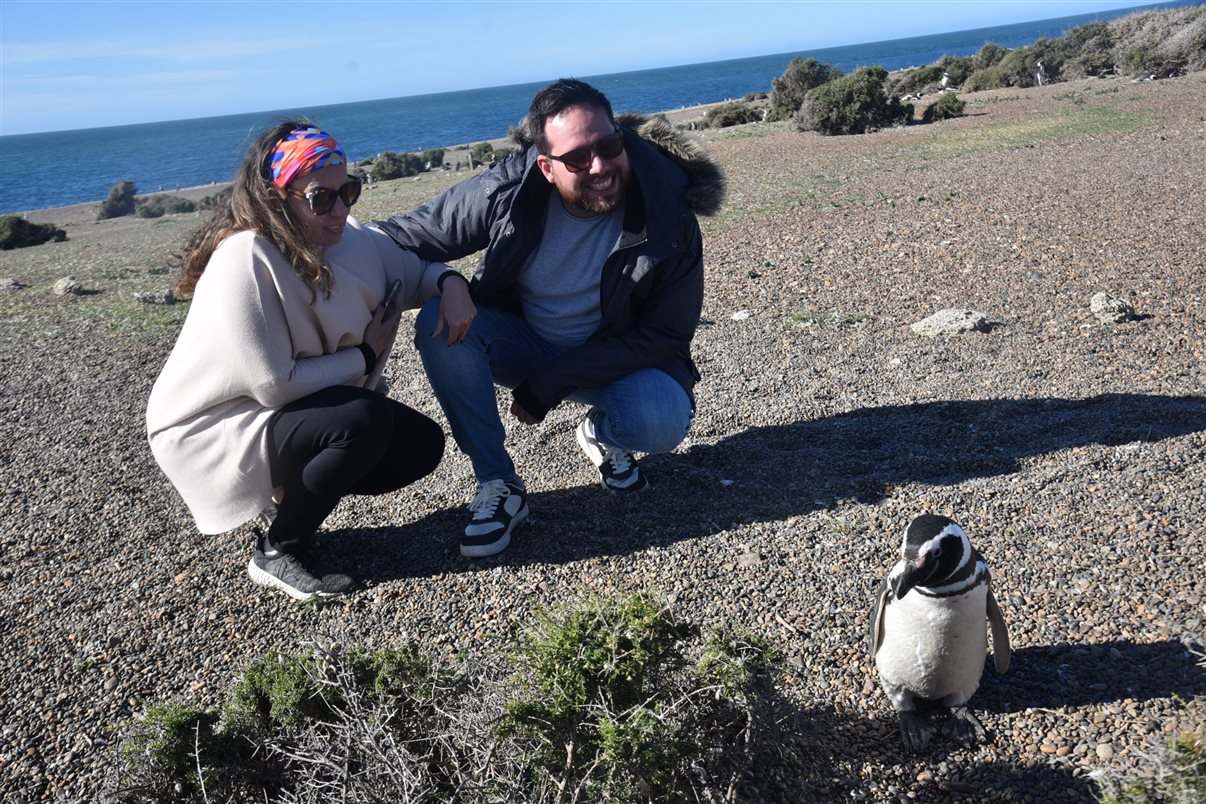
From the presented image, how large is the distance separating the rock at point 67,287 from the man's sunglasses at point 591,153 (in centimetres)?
774

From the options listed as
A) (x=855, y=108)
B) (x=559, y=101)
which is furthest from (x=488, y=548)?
(x=855, y=108)

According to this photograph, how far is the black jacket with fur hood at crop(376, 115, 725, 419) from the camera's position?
11.4ft

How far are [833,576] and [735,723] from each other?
3.78 feet

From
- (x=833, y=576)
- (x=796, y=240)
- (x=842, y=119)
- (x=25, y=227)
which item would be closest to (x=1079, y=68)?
(x=842, y=119)

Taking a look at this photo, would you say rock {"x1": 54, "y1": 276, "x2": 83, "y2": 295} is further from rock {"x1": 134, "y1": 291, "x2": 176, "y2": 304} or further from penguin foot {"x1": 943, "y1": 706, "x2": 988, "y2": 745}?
penguin foot {"x1": 943, "y1": 706, "x2": 988, "y2": 745}

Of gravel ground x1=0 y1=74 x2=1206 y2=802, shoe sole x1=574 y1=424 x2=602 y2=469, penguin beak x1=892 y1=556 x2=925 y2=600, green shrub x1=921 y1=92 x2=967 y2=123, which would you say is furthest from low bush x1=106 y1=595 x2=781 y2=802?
green shrub x1=921 y1=92 x2=967 y2=123

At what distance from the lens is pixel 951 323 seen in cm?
557

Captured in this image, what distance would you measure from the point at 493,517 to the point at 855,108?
13778 millimetres

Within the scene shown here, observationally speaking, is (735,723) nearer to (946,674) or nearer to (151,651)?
(946,674)

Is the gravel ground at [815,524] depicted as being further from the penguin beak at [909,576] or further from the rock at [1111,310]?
the penguin beak at [909,576]

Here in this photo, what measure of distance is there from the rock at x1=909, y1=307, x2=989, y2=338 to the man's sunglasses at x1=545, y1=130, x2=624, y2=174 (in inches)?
113

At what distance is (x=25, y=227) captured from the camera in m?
16.4

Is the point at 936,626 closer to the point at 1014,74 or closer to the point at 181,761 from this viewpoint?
the point at 181,761

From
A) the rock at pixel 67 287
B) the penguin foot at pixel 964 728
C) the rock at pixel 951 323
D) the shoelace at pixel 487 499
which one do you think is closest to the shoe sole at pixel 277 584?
the shoelace at pixel 487 499
